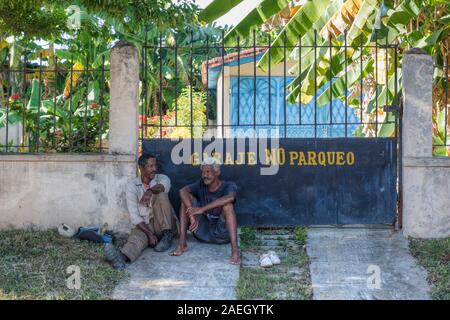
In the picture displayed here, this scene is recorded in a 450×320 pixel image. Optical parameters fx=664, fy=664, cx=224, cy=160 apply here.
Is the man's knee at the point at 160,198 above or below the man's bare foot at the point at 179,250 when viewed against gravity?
above

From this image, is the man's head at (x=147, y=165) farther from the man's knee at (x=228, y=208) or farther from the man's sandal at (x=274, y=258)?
the man's sandal at (x=274, y=258)

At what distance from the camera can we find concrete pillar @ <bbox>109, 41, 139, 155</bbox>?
26.7ft

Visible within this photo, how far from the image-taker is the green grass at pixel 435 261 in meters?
6.42

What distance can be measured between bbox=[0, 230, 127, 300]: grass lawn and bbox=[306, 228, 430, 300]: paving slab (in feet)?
7.11

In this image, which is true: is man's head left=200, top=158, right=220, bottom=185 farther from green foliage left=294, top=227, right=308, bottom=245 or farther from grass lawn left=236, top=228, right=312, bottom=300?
green foliage left=294, top=227, right=308, bottom=245

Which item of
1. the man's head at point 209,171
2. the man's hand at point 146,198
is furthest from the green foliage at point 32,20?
the man's head at point 209,171

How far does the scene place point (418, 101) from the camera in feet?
26.3

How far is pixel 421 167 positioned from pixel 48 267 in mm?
4453

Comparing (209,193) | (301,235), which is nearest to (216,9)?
(209,193)

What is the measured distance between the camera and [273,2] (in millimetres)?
8984

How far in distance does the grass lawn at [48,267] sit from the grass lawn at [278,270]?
4.43 ft

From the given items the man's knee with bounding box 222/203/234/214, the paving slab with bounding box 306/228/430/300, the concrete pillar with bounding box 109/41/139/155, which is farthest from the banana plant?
the man's knee with bounding box 222/203/234/214

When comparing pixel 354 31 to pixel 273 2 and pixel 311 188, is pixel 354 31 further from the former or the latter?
pixel 311 188

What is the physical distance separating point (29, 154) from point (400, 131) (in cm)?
460
